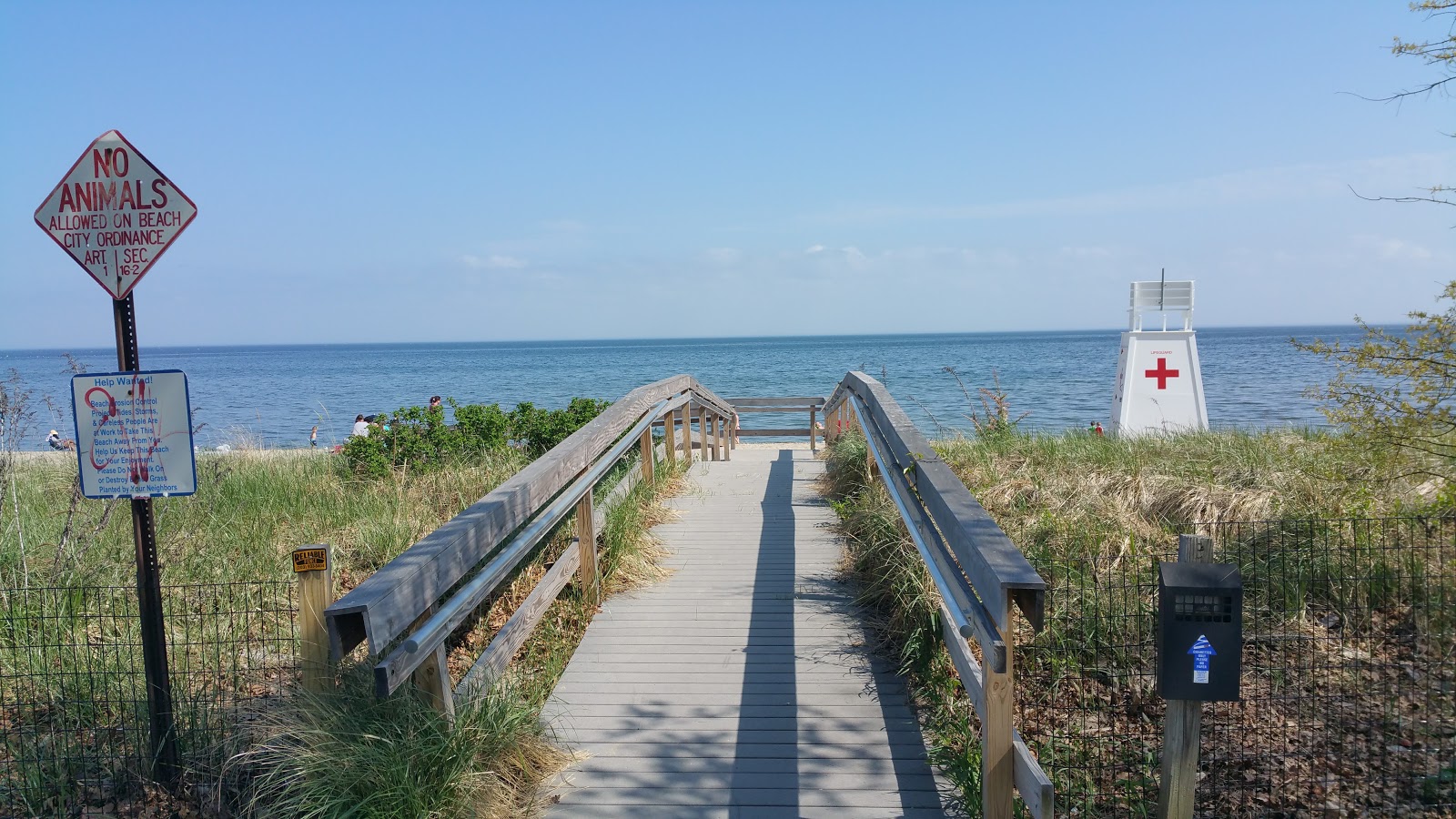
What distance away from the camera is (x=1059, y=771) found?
154 inches

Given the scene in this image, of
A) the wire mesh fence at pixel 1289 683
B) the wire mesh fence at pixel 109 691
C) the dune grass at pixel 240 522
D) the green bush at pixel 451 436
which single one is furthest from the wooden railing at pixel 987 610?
the green bush at pixel 451 436

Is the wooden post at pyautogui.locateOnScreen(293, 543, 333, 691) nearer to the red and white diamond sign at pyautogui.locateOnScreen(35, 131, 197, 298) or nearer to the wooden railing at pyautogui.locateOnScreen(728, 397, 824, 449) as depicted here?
the red and white diamond sign at pyautogui.locateOnScreen(35, 131, 197, 298)

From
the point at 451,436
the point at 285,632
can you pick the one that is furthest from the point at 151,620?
the point at 451,436

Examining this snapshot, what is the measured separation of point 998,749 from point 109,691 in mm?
3950

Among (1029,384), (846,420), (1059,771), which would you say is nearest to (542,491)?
(1059,771)

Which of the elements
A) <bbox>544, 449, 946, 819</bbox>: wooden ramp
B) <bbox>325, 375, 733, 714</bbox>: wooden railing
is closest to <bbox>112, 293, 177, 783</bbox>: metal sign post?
<bbox>325, 375, 733, 714</bbox>: wooden railing

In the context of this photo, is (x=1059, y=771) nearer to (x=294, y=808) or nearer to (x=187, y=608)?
(x=294, y=808)

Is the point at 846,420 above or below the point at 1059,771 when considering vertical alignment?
above

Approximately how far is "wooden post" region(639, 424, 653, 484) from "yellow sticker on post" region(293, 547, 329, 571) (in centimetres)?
566

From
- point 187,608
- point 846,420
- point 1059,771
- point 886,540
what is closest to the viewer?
point 1059,771

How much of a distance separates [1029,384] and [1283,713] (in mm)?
47358

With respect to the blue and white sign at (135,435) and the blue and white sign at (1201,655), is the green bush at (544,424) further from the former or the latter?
the blue and white sign at (1201,655)

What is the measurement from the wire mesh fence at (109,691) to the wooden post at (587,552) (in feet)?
5.45

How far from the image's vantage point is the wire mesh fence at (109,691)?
3.72 metres
